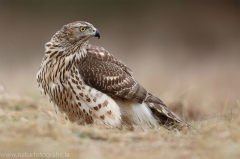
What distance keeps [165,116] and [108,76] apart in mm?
912

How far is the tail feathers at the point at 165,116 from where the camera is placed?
24.5 feet

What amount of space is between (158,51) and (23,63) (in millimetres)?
3405

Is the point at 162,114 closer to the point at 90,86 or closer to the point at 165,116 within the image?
the point at 165,116

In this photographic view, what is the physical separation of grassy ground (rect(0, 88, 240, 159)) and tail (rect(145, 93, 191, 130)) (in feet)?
3.02

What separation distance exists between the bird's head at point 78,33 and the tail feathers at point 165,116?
1153 mm

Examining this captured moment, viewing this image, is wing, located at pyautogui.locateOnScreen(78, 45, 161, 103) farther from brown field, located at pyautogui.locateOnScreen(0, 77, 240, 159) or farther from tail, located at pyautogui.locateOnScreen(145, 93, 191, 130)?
brown field, located at pyautogui.locateOnScreen(0, 77, 240, 159)

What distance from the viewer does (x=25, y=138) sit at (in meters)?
5.34

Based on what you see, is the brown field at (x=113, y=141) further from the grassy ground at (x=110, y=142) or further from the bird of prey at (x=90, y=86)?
the bird of prey at (x=90, y=86)

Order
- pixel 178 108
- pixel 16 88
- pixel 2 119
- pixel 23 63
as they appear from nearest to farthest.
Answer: pixel 2 119, pixel 178 108, pixel 16 88, pixel 23 63

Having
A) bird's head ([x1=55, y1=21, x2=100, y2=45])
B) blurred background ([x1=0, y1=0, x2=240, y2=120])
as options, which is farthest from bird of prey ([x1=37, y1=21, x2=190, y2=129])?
blurred background ([x1=0, y1=0, x2=240, y2=120])

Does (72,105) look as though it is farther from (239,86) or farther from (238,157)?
(239,86)

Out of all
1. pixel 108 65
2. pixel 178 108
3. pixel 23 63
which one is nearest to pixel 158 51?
pixel 23 63

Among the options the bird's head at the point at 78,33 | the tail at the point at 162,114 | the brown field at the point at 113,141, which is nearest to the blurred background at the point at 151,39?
the tail at the point at 162,114

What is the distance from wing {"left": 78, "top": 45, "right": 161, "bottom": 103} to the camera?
280 inches
